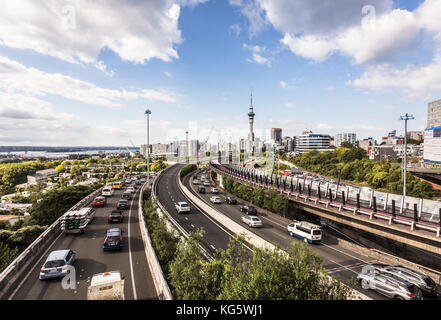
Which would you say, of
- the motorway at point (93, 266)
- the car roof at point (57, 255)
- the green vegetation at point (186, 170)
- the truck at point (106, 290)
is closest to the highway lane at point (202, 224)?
the motorway at point (93, 266)

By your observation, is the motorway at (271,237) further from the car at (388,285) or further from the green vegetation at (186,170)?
the green vegetation at (186,170)

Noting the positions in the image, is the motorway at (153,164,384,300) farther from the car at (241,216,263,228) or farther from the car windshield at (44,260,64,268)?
the car windshield at (44,260,64,268)

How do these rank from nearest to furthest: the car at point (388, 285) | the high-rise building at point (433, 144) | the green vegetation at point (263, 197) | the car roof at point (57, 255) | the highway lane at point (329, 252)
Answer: the car at point (388, 285) → the car roof at point (57, 255) → the highway lane at point (329, 252) → the green vegetation at point (263, 197) → the high-rise building at point (433, 144)

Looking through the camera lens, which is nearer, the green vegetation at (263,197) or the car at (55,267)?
the car at (55,267)

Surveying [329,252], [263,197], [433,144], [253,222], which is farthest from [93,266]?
[433,144]

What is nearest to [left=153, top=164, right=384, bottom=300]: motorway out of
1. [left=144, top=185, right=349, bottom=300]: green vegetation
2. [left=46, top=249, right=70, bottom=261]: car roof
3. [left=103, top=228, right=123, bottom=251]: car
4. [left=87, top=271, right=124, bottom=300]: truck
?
[left=144, top=185, right=349, bottom=300]: green vegetation

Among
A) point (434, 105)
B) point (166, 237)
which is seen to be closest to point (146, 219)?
point (166, 237)

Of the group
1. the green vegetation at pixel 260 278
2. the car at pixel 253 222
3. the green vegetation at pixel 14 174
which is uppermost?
the green vegetation at pixel 260 278
